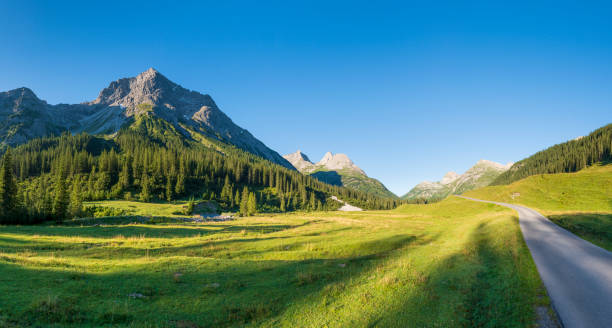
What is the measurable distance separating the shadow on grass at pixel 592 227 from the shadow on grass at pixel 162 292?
2301cm

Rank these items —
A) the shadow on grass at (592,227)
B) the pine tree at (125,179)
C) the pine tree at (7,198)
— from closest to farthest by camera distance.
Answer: the shadow on grass at (592,227), the pine tree at (7,198), the pine tree at (125,179)

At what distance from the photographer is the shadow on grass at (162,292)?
28.5ft

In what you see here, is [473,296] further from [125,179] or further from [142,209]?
[125,179]

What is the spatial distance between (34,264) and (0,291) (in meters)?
5.93

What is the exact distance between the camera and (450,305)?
9578 millimetres

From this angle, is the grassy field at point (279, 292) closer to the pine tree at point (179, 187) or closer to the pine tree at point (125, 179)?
the pine tree at point (179, 187)

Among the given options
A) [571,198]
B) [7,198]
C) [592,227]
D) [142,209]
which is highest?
[571,198]

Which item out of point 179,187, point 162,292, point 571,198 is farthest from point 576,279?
point 179,187

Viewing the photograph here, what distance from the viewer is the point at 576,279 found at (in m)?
11.4

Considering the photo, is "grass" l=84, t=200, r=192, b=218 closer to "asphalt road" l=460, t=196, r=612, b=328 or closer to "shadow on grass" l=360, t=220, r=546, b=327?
"shadow on grass" l=360, t=220, r=546, b=327

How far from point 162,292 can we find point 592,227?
42.2 metres

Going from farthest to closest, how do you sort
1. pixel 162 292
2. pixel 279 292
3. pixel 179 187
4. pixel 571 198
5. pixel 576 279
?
pixel 179 187
pixel 571 198
pixel 279 292
pixel 162 292
pixel 576 279

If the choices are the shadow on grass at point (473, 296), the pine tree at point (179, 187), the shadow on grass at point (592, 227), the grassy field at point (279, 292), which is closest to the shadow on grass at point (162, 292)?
the grassy field at point (279, 292)

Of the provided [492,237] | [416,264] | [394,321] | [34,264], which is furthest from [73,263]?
[492,237]
